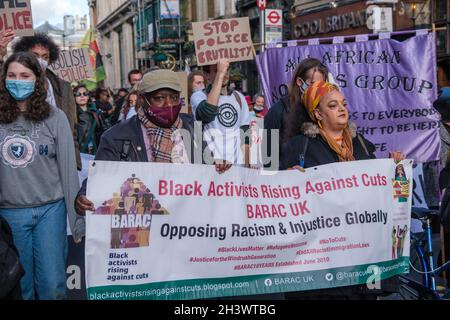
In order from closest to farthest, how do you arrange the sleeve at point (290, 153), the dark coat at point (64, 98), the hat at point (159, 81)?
the hat at point (159, 81) → the sleeve at point (290, 153) → the dark coat at point (64, 98)

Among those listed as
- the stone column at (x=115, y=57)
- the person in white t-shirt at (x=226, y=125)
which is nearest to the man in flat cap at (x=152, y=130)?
the person in white t-shirt at (x=226, y=125)

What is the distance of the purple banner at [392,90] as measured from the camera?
7.18m

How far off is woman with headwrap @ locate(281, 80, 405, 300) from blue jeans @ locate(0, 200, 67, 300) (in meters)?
1.45

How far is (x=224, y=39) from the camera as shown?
7926 mm

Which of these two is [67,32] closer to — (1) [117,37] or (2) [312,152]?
(1) [117,37]

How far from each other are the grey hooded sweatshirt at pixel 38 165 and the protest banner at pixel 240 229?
49 centimetres

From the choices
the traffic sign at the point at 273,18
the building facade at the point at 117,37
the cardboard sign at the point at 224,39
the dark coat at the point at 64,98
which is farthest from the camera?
the building facade at the point at 117,37

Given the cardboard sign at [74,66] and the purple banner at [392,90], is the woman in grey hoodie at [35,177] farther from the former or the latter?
the cardboard sign at [74,66]

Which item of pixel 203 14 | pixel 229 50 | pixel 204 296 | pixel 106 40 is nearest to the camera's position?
pixel 204 296

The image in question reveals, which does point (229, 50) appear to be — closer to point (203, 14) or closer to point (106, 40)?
point (203, 14)

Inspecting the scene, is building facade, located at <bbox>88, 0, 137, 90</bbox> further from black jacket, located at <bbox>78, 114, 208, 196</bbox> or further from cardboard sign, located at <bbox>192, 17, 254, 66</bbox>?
black jacket, located at <bbox>78, 114, 208, 196</bbox>

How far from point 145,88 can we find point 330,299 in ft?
5.62

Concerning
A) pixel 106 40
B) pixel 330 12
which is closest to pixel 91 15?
pixel 106 40

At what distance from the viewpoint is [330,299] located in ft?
13.9
